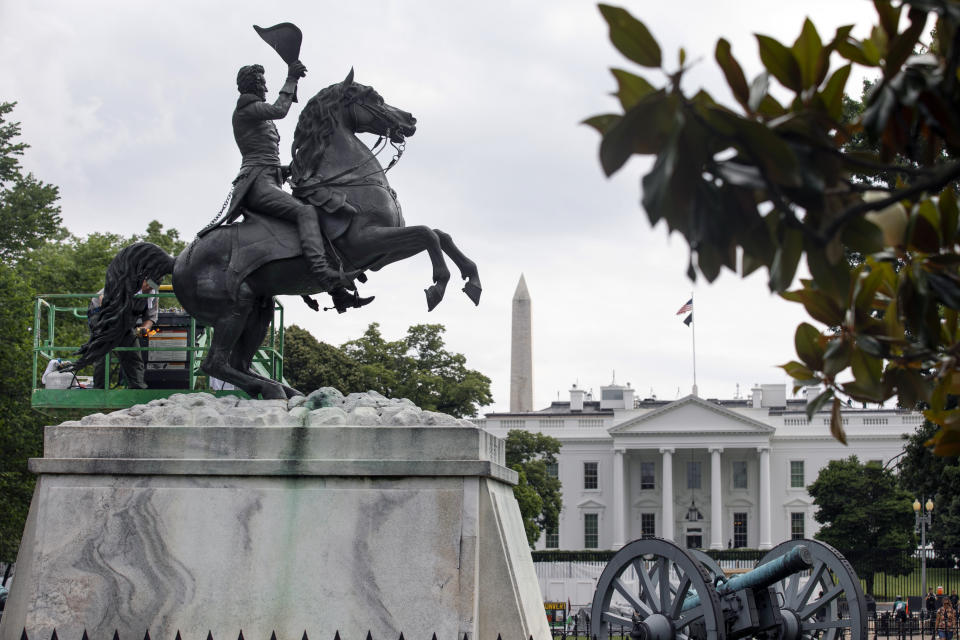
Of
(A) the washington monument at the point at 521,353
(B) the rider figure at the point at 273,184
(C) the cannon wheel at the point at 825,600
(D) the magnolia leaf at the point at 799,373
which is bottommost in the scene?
(C) the cannon wheel at the point at 825,600

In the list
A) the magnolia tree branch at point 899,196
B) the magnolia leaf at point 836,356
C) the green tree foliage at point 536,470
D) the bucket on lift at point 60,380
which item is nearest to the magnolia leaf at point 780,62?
the magnolia tree branch at point 899,196

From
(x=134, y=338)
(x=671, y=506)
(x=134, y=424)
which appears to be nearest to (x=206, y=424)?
(x=134, y=424)

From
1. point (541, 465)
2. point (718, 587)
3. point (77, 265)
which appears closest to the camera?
point (718, 587)

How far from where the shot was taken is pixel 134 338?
9258mm

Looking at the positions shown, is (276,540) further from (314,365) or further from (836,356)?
(314,365)

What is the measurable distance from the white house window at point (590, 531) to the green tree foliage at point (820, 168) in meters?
76.5

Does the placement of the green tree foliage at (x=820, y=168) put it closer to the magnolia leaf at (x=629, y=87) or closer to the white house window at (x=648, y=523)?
the magnolia leaf at (x=629, y=87)

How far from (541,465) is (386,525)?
4513 cm

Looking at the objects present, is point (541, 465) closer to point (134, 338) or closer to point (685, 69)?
point (134, 338)

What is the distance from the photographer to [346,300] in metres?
8.62

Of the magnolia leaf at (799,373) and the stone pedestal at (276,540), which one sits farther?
the stone pedestal at (276,540)

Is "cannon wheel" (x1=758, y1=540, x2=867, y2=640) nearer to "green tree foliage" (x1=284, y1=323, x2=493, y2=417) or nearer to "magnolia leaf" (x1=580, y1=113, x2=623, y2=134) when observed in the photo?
"magnolia leaf" (x1=580, y1=113, x2=623, y2=134)

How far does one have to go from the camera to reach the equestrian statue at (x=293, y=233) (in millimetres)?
8266

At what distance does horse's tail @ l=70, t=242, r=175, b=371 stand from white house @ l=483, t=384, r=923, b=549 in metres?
64.1
